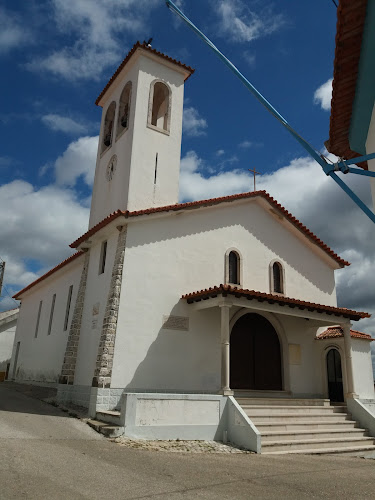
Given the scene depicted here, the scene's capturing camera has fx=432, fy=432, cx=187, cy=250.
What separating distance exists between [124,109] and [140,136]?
2.52 meters

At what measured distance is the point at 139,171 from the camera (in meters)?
16.0

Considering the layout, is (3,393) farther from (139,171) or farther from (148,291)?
(139,171)

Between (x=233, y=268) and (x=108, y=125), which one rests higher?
(x=108, y=125)

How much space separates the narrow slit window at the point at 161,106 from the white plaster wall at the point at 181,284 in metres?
4.77

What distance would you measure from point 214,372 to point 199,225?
4.98 meters

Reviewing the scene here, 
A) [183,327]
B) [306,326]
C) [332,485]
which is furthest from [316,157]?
[306,326]

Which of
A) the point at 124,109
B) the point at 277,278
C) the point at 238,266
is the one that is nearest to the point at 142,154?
the point at 124,109

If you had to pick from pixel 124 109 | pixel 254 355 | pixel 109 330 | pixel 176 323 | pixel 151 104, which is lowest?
pixel 254 355

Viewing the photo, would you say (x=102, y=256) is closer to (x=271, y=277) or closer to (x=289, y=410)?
(x=271, y=277)

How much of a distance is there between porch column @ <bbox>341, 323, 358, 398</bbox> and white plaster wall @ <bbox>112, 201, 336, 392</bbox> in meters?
1.85

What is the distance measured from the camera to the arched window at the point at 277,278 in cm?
1631

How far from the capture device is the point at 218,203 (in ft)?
50.9

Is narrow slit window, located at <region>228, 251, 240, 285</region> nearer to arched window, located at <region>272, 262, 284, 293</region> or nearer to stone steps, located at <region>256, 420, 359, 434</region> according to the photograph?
arched window, located at <region>272, 262, 284, 293</region>

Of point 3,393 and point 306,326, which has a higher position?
→ point 306,326
